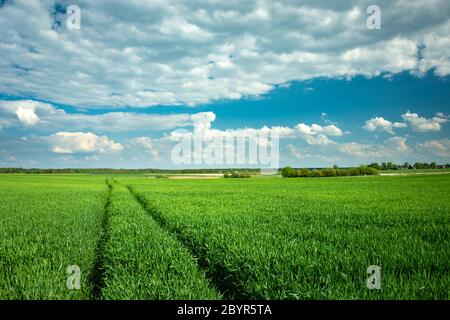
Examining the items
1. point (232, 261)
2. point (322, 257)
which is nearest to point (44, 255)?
point (232, 261)

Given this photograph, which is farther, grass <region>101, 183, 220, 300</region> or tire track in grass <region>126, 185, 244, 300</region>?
tire track in grass <region>126, 185, 244, 300</region>

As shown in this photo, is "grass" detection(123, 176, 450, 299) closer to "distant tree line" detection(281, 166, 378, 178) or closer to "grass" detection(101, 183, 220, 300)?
"grass" detection(101, 183, 220, 300)

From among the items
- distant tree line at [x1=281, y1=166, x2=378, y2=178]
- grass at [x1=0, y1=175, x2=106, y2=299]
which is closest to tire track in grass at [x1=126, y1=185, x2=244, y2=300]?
grass at [x1=0, y1=175, x2=106, y2=299]

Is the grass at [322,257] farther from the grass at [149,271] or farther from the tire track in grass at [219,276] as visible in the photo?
the grass at [149,271]

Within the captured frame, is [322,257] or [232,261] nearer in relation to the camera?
[322,257]

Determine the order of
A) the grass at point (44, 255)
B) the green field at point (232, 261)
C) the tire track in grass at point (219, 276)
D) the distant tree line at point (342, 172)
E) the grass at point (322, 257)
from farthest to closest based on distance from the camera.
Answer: the distant tree line at point (342, 172)
the tire track in grass at point (219, 276)
the grass at point (44, 255)
the green field at point (232, 261)
the grass at point (322, 257)

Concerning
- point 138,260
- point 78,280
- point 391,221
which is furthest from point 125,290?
point 391,221

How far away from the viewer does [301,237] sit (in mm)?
9930

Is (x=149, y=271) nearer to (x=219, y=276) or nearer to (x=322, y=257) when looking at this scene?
(x=219, y=276)

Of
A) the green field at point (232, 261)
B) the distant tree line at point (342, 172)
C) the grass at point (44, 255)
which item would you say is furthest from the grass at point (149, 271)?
the distant tree line at point (342, 172)
